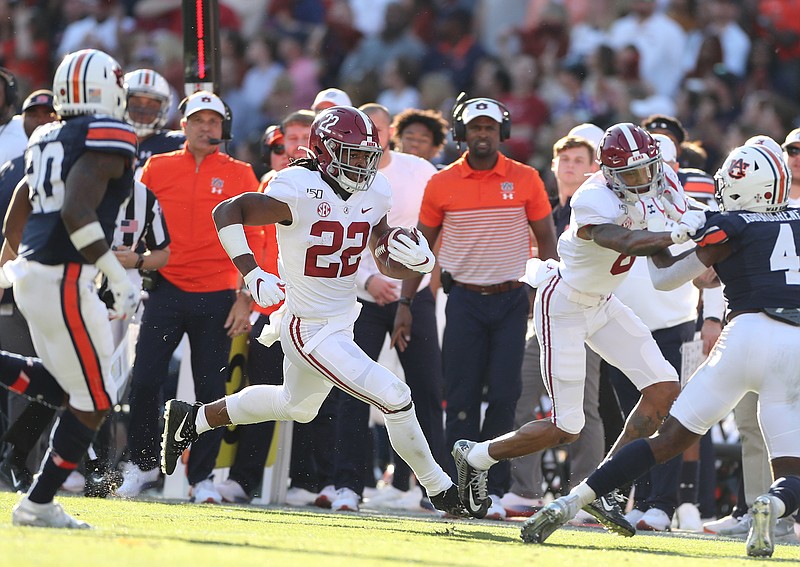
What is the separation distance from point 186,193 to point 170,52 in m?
6.74

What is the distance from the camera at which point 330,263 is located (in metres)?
7.07

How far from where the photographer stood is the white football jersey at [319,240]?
22.9 ft

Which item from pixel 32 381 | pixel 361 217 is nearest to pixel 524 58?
pixel 361 217

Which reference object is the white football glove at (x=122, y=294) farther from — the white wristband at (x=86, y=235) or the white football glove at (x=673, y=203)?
the white football glove at (x=673, y=203)

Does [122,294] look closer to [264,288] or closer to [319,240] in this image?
[264,288]

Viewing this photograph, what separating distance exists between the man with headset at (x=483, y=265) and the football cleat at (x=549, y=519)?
1948 millimetres

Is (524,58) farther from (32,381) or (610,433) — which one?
(32,381)

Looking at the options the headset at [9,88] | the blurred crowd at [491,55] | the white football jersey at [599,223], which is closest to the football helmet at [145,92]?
the headset at [9,88]

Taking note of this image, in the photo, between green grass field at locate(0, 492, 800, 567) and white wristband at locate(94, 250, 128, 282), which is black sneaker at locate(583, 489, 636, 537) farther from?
white wristband at locate(94, 250, 128, 282)

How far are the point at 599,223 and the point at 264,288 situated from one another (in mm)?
1651

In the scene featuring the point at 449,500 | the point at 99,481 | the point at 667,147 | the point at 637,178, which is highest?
the point at 667,147

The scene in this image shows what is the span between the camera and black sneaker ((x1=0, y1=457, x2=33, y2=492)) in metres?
8.72

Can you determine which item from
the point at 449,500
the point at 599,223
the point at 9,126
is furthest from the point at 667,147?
the point at 9,126

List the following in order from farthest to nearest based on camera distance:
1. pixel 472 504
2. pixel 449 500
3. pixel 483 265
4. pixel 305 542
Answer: pixel 483 265, pixel 472 504, pixel 449 500, pixel 305 542
